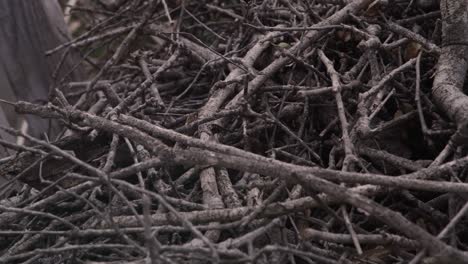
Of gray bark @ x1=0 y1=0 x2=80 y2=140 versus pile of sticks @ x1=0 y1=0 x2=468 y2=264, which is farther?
gray bark @ x1=0 y1=0 x2=80 y2=140

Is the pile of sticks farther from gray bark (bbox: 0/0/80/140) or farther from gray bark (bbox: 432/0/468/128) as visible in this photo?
gray bark (bbox: 0/0/80/140)

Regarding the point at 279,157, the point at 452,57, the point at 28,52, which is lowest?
the point at 279,157

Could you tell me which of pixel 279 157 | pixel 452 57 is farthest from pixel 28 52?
pixel 452 57

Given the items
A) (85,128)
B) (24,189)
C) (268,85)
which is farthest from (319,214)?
(24,189)

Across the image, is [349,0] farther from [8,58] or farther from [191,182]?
[8,58]

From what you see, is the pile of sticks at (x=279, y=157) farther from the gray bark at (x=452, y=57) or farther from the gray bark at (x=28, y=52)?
the gray bark at (x=28, y=52)

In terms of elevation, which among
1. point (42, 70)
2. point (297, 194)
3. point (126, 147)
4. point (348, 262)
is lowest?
point (348, 262)

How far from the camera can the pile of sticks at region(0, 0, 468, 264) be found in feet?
3.65

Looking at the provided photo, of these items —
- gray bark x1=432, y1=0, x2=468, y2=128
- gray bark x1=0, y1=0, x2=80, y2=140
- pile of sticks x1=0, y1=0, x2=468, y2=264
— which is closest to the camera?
pile of sticks x1=0, y1=0, x2=468, y2=264

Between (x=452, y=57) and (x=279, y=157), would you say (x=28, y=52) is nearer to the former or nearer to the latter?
(x=279, y=157)

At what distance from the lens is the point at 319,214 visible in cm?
133

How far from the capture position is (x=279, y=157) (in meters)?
1.46

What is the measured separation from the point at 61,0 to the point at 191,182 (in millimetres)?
2306

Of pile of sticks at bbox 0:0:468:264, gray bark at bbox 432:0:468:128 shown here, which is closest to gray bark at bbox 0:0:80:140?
pile of sticks at bbox 0:0:468:264
